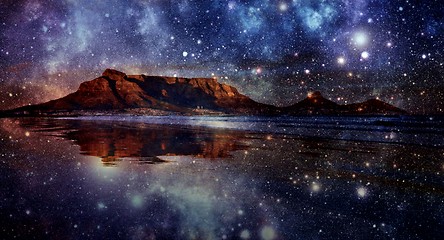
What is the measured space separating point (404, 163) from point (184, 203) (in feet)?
24.5

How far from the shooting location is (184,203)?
546 cm

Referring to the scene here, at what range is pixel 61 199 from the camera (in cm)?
558

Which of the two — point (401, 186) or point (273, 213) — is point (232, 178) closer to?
point (273, 213)

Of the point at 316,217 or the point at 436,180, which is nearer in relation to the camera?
the point at 316,217

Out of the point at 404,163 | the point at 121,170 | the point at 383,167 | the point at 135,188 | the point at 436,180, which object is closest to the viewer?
the point at 135,188

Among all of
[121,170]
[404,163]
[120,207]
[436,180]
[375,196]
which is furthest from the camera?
[404,163]

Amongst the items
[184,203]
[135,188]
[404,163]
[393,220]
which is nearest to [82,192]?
[135,188]

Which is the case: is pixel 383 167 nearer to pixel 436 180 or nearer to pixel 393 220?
pixel 436 180

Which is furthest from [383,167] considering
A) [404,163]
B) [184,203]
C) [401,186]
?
[184,203]

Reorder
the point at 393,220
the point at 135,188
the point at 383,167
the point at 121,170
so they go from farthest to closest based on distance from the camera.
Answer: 1. the point at 383,167
2. the point at 121,170
3. the point at 135,188
4. the point at 393,220

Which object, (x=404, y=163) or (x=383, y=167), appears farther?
(x=404, y=163)

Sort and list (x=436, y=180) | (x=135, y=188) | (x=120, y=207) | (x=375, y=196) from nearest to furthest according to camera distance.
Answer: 1. (x=120, y=207)
2. (x=375, y=196)
3. (x=135, y=188)
4. (x=436, y=180)

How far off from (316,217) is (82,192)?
14.1ft

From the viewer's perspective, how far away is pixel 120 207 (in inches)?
204
